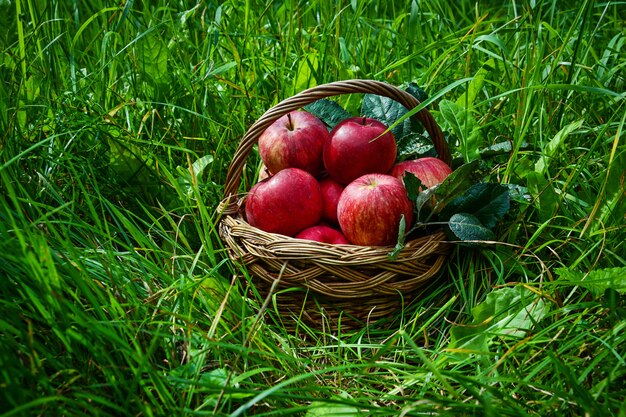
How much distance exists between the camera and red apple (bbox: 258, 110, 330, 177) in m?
2.06

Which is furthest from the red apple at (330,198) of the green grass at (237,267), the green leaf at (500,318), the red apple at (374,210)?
the green leaf at (500,318)

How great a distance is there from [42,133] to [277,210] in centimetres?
91

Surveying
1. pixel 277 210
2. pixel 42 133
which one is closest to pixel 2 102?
pixel 42 133

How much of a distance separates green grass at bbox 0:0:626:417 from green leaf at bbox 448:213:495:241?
0.08m

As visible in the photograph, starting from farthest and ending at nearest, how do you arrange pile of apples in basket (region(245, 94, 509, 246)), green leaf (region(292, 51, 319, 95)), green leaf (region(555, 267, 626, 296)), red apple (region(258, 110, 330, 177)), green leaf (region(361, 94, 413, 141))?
green leaf (region(292, 51, 319, 95)), green leaf (region(361, 94, 413, 141)), red apple (region(258, 110, 330, 177)), pile of apples in basket (region(245, 94, 509, 246)), green leaf (region(555, 267, 626, 296))

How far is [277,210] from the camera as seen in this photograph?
193cm

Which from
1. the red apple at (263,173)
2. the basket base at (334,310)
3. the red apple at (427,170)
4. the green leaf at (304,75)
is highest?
the green leaf at (304,75)

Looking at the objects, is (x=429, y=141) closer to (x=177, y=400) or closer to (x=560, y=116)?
(x=560, y=116)

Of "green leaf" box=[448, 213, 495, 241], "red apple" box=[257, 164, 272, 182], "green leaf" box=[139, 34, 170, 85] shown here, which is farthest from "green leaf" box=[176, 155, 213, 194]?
"green leaf" box=[448, 213, 495, 241]

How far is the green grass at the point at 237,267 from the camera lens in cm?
128

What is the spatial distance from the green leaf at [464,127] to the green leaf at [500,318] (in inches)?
22.5

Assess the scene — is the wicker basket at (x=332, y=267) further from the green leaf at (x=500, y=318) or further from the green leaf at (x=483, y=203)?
the green leaf at (x=500, y=318)

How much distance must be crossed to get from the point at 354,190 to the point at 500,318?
1.79ft

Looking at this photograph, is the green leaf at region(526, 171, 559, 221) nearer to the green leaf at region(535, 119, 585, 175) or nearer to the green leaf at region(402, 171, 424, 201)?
the green leaf at region(535, 119, 585, 175)
